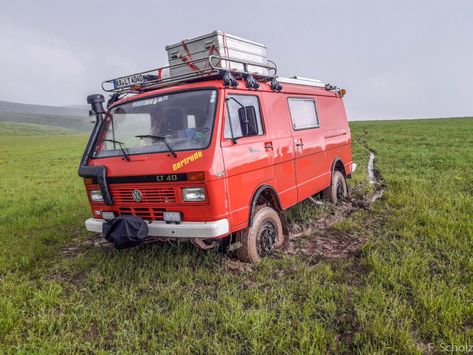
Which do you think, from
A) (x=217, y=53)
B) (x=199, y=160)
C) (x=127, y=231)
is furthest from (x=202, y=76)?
(x=127, y=231)

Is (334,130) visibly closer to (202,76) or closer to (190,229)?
(202,76)

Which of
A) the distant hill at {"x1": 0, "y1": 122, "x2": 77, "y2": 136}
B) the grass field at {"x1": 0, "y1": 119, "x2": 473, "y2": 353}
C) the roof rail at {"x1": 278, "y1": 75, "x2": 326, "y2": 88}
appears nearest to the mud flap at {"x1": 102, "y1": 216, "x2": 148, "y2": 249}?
the grass field at {"x1": 0, "y1": 119, "x2": 473, "y2": 353}

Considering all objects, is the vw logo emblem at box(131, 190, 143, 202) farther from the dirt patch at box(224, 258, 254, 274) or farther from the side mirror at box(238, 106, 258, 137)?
the side mirror at box(238, 106, 258, 137)

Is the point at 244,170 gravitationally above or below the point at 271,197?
above

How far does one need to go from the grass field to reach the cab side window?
1.72m

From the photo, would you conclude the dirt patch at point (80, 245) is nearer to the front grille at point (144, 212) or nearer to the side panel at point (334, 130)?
the front grille at point (144, 212)

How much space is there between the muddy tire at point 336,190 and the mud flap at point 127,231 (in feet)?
14.2

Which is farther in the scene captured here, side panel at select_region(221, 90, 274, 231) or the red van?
side panel at select_region(221, 90, 274, 231)

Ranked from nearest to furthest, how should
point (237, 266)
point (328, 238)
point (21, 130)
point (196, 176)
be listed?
point (196, 176) < point (237, 266) < point (328, 238) < point (21, 130)

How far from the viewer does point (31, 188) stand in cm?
1178

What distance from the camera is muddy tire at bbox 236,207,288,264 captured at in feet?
14.8

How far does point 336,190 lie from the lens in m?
7.35

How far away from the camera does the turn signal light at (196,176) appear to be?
3.86 metres

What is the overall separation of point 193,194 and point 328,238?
8.49 ft
